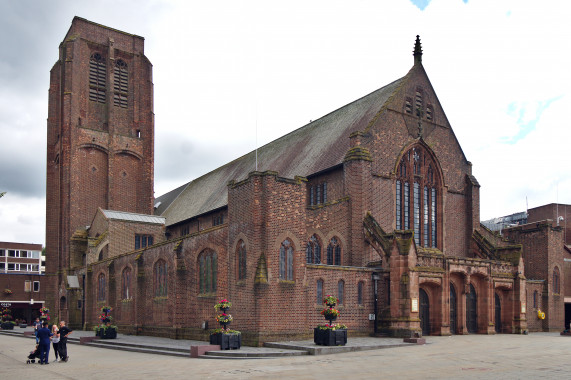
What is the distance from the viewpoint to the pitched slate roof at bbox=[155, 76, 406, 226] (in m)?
38.8

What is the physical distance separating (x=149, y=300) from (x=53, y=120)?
31166 millimetres

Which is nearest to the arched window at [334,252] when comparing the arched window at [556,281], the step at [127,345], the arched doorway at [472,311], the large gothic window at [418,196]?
the large gothic window at [418,196]

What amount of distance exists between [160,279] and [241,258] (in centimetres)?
981

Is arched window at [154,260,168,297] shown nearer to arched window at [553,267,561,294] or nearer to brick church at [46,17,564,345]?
brick church at [46,17,564,345]

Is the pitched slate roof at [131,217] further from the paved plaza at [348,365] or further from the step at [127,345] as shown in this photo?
the paved plaza at [348,365]

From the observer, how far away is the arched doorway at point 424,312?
33.1 m

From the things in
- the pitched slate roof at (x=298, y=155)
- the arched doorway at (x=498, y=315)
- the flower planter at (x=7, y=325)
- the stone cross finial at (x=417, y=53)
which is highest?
the stone cross finial at (x=417, y=53)

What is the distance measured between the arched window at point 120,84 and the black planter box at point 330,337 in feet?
139

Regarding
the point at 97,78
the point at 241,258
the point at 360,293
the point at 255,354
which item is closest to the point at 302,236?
the point at 241,258

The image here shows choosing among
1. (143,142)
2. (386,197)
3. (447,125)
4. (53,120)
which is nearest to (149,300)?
(386,197)

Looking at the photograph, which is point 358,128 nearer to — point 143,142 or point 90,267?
point 90,267

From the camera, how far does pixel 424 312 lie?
33.2m

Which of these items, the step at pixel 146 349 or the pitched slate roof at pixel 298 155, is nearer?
the step at pixel 146 349

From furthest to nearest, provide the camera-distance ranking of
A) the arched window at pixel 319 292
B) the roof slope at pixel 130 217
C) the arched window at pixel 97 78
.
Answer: the arched window at pixel 97 78 → the roof slope at pixel 130 217 → the arched window at pixel 319 292
